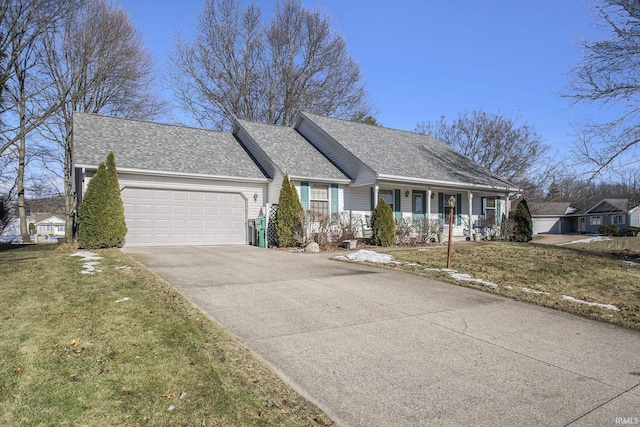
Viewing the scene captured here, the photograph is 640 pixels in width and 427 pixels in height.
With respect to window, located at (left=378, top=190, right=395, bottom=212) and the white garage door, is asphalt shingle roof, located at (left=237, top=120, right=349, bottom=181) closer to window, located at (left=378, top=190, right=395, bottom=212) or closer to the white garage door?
window, located at (left=378, top=190, right=395, bottom=212)

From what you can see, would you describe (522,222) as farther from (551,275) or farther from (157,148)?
(157,148)

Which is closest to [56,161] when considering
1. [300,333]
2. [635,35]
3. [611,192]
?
[300,333]

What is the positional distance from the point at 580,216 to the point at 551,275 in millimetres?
50224

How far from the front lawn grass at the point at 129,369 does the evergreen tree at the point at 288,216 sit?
870 cm

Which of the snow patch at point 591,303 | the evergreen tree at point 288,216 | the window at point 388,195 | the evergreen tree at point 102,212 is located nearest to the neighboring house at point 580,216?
A: the window at point 388,195

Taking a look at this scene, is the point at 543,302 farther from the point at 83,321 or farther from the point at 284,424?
the point at 83,321

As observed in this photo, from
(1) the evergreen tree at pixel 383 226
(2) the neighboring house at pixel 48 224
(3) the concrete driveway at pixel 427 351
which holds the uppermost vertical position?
(1) the evergreen tree at pixel 383 226

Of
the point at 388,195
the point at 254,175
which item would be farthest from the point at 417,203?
the point at 254,175

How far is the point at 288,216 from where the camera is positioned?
48.2ft

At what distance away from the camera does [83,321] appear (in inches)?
190

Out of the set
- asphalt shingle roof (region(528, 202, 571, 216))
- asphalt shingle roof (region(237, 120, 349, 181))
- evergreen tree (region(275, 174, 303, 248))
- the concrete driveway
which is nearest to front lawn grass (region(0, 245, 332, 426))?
the concrete driveway

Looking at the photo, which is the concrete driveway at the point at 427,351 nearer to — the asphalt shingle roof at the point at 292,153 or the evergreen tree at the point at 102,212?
the evergreen tree at the point at 102,212

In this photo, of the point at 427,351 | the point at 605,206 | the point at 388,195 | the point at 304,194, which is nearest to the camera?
the point at 427,351

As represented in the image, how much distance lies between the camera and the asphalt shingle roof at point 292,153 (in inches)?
651
